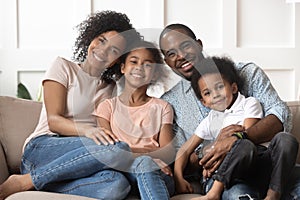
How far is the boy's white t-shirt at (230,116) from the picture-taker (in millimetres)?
1856

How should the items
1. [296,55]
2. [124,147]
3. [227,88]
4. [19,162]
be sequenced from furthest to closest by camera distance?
[296,55]
[19,162]
[227,88]
[124,147]

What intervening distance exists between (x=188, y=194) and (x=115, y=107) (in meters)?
0.44

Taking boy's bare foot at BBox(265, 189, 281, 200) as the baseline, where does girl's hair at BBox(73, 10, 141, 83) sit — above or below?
above

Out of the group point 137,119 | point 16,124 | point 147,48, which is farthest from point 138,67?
point 16,124

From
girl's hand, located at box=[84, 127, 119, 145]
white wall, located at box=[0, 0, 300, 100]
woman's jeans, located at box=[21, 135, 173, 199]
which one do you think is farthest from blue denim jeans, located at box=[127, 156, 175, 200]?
white wall, located at box=[0, 0, 300, 100]

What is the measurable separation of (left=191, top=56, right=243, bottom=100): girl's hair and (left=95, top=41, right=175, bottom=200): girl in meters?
0.13

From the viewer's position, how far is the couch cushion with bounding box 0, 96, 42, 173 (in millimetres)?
2033

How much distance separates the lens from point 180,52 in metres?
2.04

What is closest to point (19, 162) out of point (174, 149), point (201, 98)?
point (174, 149)

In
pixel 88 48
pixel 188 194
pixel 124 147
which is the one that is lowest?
pixel 188 194

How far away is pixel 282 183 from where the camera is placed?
1.59 m

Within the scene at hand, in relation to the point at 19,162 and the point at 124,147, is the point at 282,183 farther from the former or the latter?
the point at 19,162

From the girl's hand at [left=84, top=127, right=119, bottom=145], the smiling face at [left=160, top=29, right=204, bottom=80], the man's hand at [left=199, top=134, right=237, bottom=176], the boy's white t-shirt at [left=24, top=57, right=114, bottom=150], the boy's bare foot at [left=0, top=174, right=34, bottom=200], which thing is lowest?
the boy's bare foot at [left=0, top=174, right=34, bottom=200]

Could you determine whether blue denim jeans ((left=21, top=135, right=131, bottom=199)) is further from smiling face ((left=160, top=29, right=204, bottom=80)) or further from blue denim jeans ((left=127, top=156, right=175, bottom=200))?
smiling face ((left=160, top=29, right=204, bottom=80))
